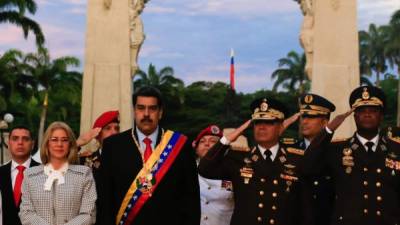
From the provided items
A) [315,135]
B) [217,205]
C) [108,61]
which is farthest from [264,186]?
[108,61]

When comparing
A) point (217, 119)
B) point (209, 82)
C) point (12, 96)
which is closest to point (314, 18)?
point (12, 96)

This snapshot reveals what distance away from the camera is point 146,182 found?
504 centimetres

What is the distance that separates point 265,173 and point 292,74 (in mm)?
51952

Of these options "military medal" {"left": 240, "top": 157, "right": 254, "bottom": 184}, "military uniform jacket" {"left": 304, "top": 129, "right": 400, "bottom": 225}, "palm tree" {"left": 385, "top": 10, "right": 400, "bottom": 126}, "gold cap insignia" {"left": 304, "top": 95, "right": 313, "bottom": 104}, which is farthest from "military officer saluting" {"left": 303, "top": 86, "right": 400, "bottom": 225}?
"palm tree" {"left": 385, "top": 10, "right": 400, "bottom": 126}

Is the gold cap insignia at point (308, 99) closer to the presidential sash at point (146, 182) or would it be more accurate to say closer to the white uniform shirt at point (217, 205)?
the white uniform shirt at point (217, 205)

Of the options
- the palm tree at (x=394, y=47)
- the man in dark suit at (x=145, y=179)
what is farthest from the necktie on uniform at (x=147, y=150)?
the palm tree at (x=394, y=47)

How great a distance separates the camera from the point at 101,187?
5.04 meters

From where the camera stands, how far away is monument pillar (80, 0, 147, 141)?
1614 cm

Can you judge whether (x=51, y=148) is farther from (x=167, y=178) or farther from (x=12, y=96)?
(x=12, y=96)

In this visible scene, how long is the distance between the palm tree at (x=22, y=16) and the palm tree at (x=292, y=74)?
2854 centimetres

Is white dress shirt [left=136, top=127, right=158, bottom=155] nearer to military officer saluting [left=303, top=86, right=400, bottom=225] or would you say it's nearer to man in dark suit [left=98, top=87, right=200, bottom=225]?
man in dark suit [left=98, top=87, right=200, bottom=225]

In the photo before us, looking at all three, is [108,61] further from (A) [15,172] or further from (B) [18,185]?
(B) [18,185]

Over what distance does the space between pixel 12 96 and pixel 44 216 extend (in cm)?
3209

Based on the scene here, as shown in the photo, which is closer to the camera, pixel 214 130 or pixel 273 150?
pixel 273 150
